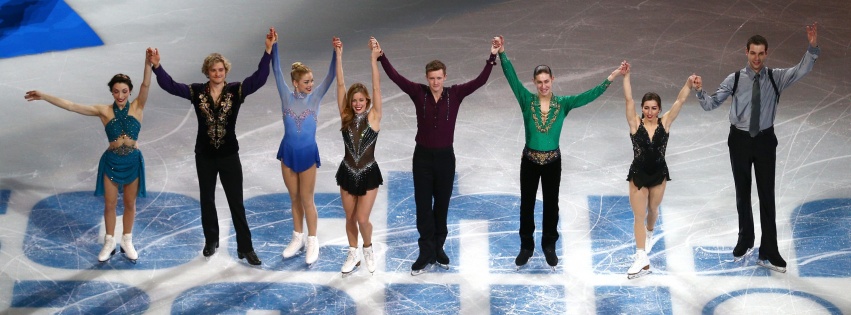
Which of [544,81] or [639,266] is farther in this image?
[639,266]

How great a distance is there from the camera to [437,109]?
28.8ft

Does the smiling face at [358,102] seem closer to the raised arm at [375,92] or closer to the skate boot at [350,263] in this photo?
the raised arm at [375,92]

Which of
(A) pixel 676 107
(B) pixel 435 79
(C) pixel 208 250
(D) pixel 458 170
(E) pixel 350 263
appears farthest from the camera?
(D) pixel 458 170

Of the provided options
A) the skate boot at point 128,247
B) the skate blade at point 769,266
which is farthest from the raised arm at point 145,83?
the skate blade at point 769,266

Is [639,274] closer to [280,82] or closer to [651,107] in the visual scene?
[651,107]

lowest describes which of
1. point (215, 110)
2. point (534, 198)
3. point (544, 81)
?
point (534, 198)

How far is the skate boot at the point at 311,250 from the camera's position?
30.6ft

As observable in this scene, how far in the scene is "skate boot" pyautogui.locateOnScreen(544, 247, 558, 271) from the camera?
362 inches

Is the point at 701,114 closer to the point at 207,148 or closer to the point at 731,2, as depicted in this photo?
the point at 731,2

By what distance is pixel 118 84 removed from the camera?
8.98 m

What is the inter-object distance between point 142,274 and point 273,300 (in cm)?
92

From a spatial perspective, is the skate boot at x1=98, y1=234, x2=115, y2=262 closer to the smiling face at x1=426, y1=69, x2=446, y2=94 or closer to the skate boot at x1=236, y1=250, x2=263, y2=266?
the skate boot at x1=236, y1=250, x2=263, y2=266

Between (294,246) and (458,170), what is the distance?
5.07ft

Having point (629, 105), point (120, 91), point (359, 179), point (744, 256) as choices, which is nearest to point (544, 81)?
point (629, 105)
